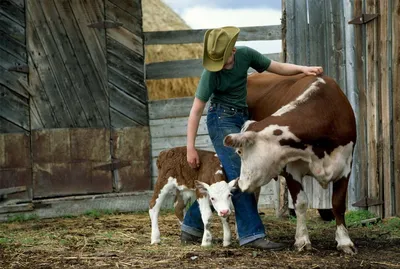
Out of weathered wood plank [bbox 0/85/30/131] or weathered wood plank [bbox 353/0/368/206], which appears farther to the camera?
weathered wood plank [bbox 0/85/30/131]

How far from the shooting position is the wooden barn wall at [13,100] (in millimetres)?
11734

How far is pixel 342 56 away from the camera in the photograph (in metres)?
10.9

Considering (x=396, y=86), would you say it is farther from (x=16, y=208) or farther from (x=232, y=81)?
(x=16, y=208)

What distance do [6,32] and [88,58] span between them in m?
1.14

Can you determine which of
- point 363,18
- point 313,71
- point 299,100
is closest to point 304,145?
point 299,100

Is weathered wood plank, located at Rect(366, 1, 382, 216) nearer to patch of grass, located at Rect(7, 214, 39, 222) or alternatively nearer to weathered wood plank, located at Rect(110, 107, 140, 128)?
weathered wood plank, located at Rect(110, 107, 140, 128)

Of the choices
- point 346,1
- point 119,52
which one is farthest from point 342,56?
point 119,52

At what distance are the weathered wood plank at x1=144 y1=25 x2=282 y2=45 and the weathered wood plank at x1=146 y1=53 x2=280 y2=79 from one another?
11.6 inches

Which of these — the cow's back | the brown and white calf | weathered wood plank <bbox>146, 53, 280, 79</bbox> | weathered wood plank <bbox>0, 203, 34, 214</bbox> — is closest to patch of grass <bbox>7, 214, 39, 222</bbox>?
weathered wood plank <bbox>0, 203, 34, 214</bbox>

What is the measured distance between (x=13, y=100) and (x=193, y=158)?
440 cm

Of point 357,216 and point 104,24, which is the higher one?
point 104,24

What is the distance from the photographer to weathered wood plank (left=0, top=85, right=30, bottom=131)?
38.6ft

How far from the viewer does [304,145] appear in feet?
25.1

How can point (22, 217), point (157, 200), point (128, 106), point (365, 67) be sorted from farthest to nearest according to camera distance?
point (128, 106), point (22, 217), point (365, 67), point (157, 200)
